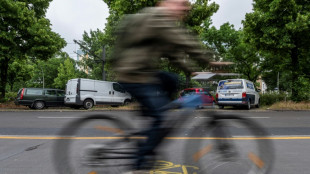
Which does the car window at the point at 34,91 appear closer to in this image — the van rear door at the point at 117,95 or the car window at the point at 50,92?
the car window at the point at 50,92

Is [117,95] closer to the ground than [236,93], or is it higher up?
closer to the ground

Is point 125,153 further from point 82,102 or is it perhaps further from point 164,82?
point 82,102

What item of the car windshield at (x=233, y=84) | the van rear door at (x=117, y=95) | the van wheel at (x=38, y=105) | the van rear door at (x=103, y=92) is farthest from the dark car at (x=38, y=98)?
the car windshield at (x=233, y=84)

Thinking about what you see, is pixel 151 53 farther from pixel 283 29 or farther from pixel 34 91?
pixel 34 91

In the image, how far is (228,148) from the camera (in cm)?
260

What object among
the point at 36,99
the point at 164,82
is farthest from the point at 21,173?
the point at 36,99

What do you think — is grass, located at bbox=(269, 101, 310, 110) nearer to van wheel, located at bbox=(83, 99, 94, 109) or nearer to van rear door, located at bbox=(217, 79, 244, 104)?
van rear door, located at bbox=(217, 79, 244, 104)

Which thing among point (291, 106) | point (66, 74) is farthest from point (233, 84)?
point (66, 74)

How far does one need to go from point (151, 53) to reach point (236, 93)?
13715mm

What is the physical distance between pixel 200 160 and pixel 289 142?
3.45 metres

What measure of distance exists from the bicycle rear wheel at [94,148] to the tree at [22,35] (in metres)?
16.9

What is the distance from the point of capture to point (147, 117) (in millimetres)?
2525

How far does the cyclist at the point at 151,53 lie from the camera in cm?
231

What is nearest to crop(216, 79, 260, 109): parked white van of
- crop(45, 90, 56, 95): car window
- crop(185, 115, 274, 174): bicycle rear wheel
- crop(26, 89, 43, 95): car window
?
crop(45, 90, 56, 95): car window
